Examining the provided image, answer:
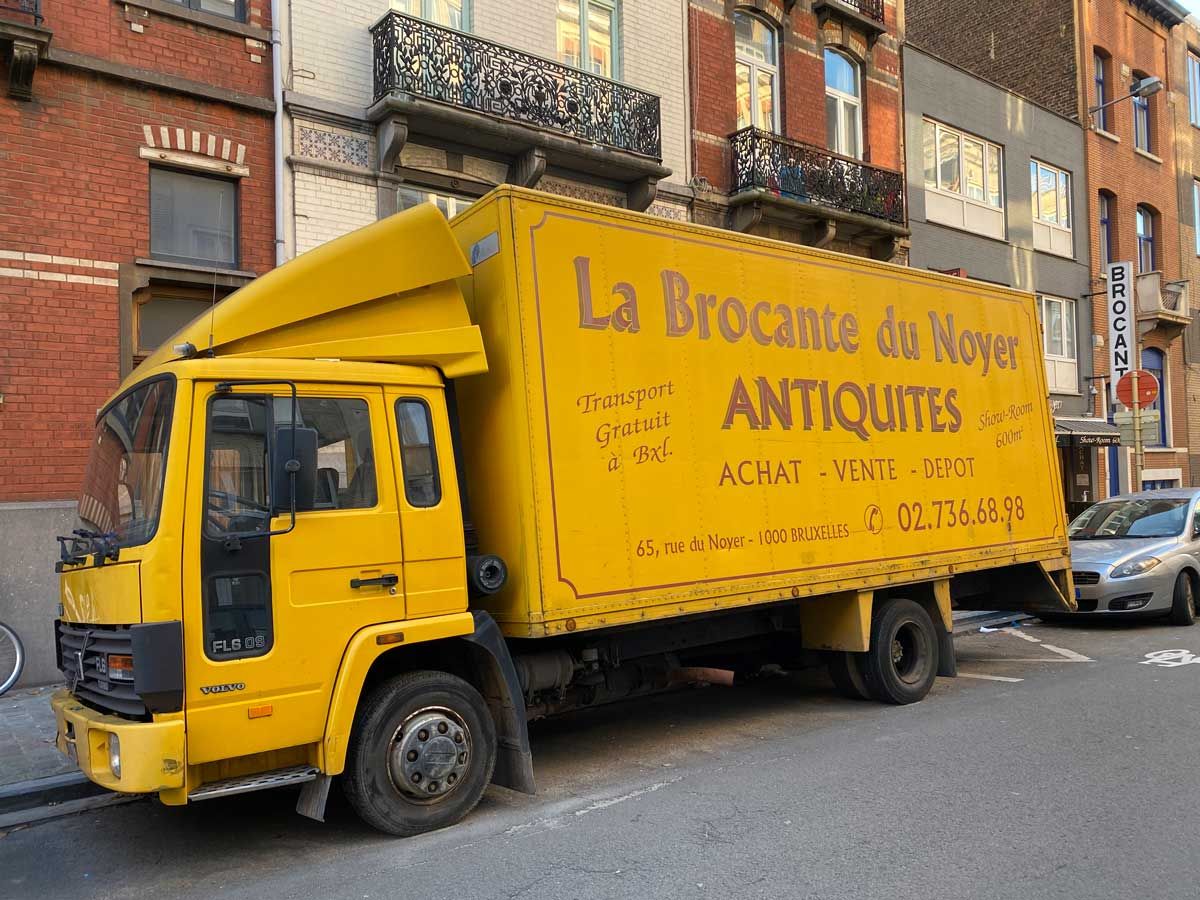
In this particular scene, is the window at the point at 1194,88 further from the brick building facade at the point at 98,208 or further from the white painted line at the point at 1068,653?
the brick building facade at the point at 98,208

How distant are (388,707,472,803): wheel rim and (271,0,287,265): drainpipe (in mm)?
8057

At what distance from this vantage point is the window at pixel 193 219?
11227mm

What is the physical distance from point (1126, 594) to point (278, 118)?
38.7ft

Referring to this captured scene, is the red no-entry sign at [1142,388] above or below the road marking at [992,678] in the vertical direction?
above

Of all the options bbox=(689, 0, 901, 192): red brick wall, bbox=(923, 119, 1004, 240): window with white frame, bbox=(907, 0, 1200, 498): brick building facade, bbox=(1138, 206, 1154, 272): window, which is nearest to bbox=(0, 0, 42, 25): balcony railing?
bbox=(689, 0, 901, 192): red brick wall

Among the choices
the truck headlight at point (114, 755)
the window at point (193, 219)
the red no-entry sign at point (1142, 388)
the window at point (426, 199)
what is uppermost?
the window at point (426, 199)

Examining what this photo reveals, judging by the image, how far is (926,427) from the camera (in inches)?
332

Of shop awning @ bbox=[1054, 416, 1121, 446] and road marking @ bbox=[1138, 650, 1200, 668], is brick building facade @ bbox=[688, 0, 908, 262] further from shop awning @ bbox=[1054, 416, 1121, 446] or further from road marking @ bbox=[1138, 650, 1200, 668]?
road marking @ bbox=[1138, 650, 1200, 668]

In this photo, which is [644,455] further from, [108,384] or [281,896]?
[108,384]

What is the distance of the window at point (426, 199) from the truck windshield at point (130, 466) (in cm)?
812

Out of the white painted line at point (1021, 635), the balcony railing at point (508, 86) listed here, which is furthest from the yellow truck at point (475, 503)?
the balcony railing at point (508, 86)

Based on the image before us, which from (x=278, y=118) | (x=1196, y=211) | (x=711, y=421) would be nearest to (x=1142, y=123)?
(x=1196, y=211)

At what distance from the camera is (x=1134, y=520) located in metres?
13.3

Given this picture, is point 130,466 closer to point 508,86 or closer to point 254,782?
point 254,782
